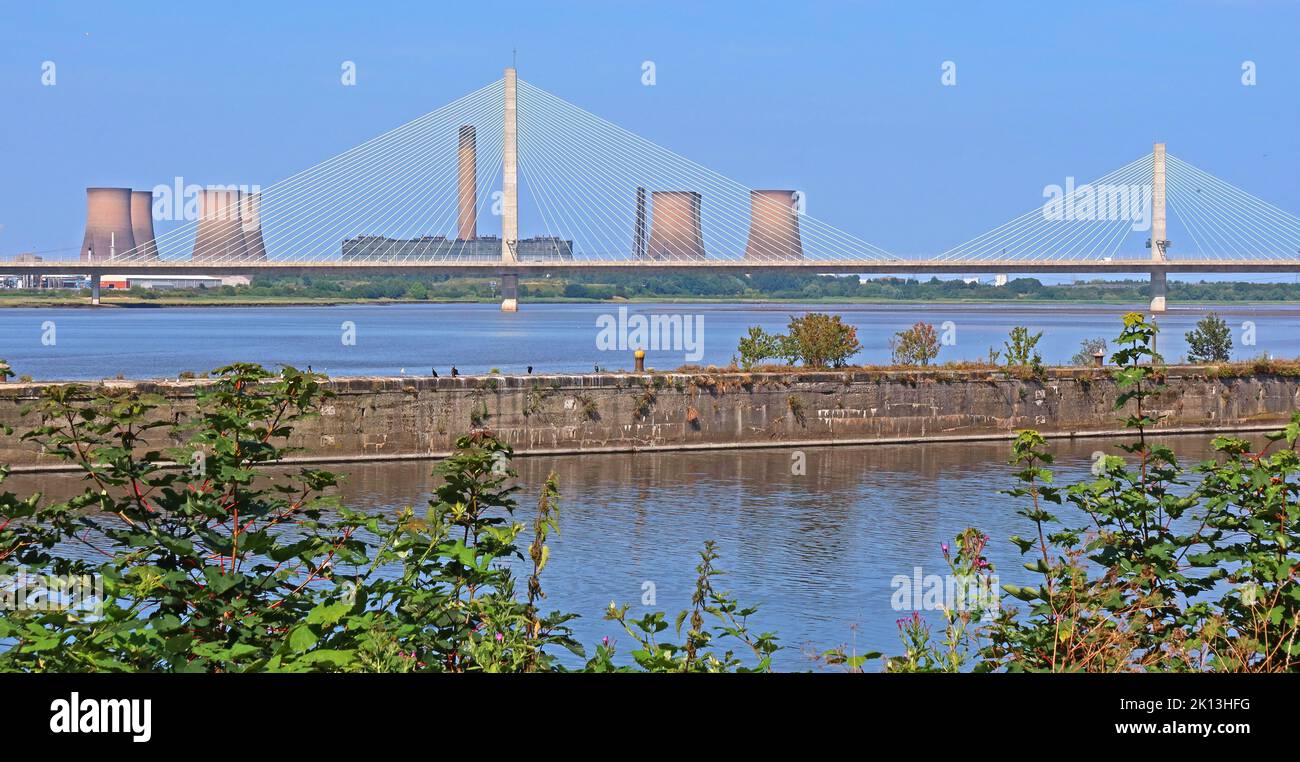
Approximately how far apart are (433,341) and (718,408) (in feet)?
213

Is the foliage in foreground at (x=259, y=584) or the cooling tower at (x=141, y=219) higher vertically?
the cooling tower at (x=141, y=219)

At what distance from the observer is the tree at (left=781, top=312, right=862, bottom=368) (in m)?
38.8

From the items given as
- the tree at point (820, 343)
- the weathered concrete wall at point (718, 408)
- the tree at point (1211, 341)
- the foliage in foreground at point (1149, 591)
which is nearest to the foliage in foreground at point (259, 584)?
the foliage in foreground at point (1149, 591)

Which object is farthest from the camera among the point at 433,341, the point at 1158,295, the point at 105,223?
the point at 105,223

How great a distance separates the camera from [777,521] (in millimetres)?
23391

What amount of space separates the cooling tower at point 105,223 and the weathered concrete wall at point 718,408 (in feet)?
377

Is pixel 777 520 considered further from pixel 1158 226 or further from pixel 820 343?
pixel 1158 226

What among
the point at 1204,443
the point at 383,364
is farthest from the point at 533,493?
the point at 383,364

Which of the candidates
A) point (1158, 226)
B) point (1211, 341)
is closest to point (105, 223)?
point (1158, 226)

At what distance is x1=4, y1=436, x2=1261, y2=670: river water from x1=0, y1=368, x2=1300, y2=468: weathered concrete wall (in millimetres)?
650

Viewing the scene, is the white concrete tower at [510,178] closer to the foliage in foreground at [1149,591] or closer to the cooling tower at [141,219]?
the cooling tower at [141,219]

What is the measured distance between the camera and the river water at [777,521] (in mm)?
16078
